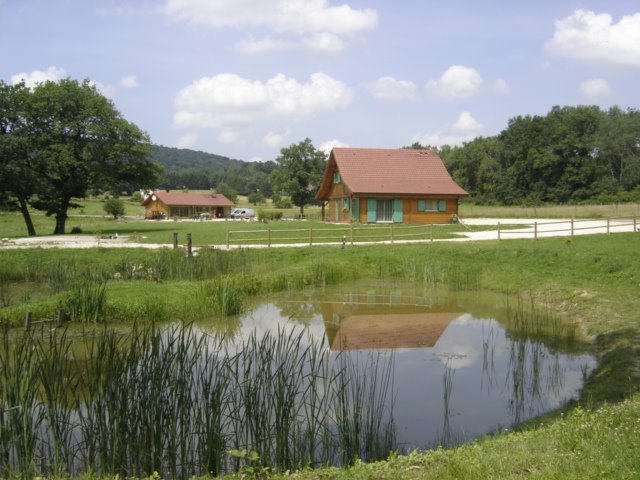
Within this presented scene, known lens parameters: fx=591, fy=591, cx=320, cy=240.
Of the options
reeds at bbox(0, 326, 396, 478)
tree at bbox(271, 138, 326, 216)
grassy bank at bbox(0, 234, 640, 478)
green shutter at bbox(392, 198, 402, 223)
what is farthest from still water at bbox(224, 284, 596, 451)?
tree at bbox(271, 138, 326, 216)

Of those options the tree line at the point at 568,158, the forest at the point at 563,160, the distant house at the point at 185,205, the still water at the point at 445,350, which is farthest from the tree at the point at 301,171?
the still water at the point at 445,350

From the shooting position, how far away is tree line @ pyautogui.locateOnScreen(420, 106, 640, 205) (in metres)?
69.8

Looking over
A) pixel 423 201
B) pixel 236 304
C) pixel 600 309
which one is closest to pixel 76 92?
pixel 423 201

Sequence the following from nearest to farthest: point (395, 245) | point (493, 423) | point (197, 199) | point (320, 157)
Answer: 1. point (493, 423)
2. point (395, 245)
3. point (320, 157)
4. point (197, 199)

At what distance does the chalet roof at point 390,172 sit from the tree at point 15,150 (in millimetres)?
19192

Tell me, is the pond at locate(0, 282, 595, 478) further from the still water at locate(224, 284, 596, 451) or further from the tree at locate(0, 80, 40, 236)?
the tree at locate(0, 80, 40, 236)

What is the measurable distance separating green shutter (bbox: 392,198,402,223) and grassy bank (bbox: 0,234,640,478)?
1590 cm

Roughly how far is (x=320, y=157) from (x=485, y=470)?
6115 cm

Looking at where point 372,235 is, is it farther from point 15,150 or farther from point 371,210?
point 15,150

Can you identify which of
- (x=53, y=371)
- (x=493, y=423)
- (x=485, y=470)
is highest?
(x=53, y=371)

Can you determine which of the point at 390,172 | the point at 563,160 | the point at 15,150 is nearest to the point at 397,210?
the point at 390,172

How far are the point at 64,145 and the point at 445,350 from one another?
3302 cm

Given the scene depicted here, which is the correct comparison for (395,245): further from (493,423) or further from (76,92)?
(76,92)

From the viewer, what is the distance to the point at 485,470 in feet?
15.0
